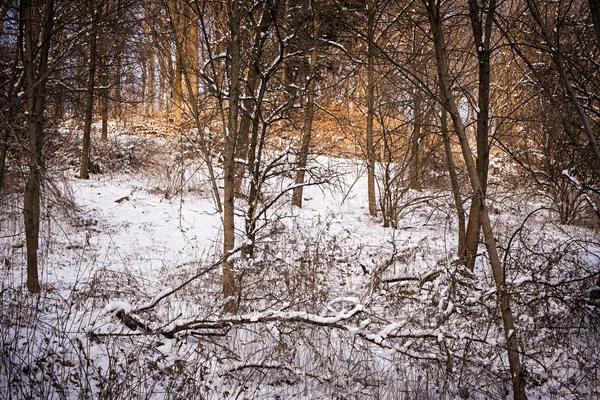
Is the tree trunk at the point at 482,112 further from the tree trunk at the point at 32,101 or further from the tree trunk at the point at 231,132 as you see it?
the tree trunk at the point at 32,101

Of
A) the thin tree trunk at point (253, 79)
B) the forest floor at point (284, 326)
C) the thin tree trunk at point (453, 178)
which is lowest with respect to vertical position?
the forest floor at point (284, 326)

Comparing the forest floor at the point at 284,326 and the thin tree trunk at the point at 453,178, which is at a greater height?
the thin tree trunk at the point at 453,178

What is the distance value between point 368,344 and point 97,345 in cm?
263

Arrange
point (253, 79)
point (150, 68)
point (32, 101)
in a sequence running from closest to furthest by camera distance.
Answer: point (32, 101) → point (253, 79) → point (150, 68)

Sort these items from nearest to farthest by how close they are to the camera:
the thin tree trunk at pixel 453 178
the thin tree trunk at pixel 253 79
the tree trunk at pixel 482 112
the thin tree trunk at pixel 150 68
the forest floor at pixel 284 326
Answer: the forest floor at pixel 284 326 < the tree trunk at pixel 482 112 < the thin tree trunk at pixel 453 178 < the thin tree trunk at pixel 253 79 < the thin tree trunk at pixel 150 68

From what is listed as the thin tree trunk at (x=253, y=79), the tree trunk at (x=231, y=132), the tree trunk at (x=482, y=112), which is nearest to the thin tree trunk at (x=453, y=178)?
the tree trunk at (x=482, y=112)

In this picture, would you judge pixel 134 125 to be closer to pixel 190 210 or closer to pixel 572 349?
pixel 190 210

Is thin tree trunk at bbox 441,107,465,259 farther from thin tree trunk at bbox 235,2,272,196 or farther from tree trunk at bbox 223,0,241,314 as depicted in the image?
thin tree trunk at bbox 235,2,272,196

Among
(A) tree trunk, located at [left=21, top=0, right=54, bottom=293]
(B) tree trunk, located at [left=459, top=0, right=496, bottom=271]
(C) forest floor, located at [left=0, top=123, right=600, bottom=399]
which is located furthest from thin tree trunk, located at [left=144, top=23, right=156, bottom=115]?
(B) tree trunk, located at [left=459, top=0, right=496, bottom=271]

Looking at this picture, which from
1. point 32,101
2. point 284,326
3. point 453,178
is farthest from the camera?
point 453,178

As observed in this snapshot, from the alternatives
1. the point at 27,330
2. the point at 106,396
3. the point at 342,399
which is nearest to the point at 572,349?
the point at 342,399

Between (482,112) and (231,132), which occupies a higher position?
(482,112)

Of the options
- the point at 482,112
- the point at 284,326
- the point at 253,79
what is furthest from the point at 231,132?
the point at 482,112

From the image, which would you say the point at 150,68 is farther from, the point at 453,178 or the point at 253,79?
the point at 453,178
